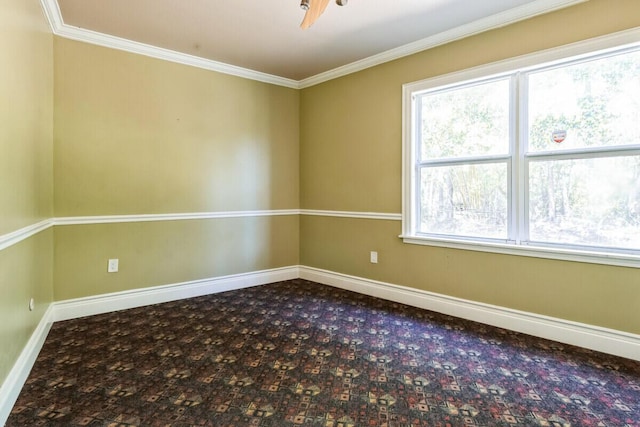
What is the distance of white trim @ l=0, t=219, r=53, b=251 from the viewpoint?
1723 millimetres

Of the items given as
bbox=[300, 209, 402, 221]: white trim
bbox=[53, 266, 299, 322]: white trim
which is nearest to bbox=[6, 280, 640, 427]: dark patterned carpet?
bbox=[53, 266, 299, 322]: white trim

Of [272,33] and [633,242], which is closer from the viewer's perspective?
[633,242]

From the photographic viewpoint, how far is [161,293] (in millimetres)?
3680

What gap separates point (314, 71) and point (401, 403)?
3717 mm

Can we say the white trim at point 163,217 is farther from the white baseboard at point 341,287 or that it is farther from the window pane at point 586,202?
the window pane at point 586,202

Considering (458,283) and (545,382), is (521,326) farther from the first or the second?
(545,382)

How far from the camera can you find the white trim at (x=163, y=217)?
320 cm

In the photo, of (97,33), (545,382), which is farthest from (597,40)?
(97,33)

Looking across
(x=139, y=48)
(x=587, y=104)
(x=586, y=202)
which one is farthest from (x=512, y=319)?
(x=139, y=48)

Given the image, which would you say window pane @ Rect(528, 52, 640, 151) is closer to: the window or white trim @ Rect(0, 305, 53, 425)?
the window

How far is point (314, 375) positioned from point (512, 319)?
1.81m

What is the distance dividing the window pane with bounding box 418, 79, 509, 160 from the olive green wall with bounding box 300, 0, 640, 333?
241mm

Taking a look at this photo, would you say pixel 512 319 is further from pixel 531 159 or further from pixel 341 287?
pixel 341 287

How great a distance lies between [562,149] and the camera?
8.96 ft
